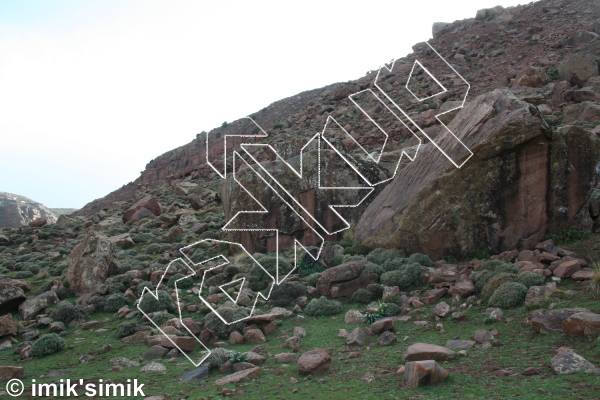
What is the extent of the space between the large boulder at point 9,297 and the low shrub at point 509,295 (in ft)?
34.7

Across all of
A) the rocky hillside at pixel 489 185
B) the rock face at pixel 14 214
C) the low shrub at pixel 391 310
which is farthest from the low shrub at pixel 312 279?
the rock face at pixel 14 214

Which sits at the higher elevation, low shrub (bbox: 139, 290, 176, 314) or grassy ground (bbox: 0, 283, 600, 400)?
low shrub (bbox: 139, 290, 176, 314)

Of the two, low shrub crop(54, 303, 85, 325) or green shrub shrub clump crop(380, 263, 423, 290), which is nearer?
green shrub shrub clump crop(380, 263, 423, 290)

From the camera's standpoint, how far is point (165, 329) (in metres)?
8.63

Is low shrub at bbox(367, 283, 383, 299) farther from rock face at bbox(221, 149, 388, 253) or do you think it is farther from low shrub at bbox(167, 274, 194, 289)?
low shrub at bbox(167, 274, 194, 289)

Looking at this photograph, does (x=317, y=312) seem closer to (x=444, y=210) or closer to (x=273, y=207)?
(x=444, y=210)

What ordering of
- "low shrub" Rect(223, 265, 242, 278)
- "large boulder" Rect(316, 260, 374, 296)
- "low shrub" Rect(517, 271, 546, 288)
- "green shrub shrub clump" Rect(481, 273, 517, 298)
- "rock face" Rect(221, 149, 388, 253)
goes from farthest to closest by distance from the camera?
"rock face" Rect(221, 149, 388, 253), "low shrub" Rect(223, 265, 242, 278), "large boulder" Rect(316, 260, 374, 296), "green shrub shrub clump" Rect(481, 273, 517, 298), "low shrub" Rect(517, 271, 546, 288)

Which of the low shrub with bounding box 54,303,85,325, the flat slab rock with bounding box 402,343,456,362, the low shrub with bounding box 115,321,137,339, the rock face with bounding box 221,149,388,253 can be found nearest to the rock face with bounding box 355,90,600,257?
the rock face with bounding box 221,149,388,253

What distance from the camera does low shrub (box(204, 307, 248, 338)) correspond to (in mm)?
8492

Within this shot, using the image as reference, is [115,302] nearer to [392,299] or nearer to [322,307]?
[322,307]

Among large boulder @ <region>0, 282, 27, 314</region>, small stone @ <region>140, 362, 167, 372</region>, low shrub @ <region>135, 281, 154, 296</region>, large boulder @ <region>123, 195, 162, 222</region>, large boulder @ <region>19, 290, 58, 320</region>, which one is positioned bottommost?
small stone @ <region>140, 362, 167, 372</region>

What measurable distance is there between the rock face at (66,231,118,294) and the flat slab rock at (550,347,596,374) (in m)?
11.3

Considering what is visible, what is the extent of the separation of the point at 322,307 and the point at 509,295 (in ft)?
11.6

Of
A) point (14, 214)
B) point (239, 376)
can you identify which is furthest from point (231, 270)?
point (14, 214)
